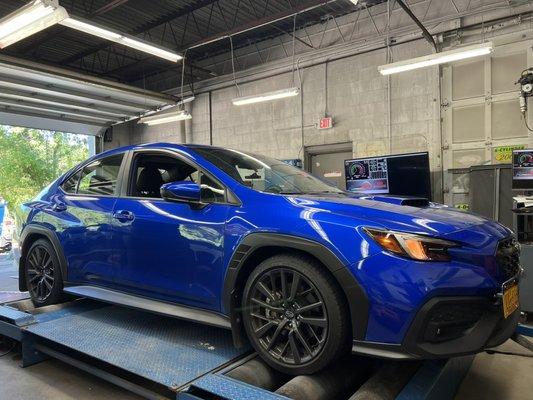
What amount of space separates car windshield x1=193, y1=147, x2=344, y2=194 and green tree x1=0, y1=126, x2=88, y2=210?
15.9 metres

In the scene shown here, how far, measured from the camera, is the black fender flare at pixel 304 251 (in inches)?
72.5

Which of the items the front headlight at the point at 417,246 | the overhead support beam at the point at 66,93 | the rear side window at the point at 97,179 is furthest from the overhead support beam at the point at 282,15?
the front headlight at the point at 417,246

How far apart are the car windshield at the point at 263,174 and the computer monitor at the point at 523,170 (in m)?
4.15

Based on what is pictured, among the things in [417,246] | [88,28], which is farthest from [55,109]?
[417,246]

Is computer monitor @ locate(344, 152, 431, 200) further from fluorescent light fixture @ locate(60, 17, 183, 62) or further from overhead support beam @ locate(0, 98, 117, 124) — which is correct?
overhead support beam @ locate(0, 98, 117, 124)

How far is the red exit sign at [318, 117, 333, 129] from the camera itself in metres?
8.68

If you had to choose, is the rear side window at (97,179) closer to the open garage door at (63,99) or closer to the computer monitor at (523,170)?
the open garage door at (63,99)

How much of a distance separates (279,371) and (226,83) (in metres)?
9.06

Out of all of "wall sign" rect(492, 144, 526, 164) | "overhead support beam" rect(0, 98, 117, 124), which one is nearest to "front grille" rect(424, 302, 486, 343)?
"wall sign" rect(492, 144, 526, 164)

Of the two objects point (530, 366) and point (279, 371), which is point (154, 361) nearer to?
point (279, 371)

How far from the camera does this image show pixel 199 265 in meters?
2.38

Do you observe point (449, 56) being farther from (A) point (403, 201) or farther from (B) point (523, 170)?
(A) point (403, 201)

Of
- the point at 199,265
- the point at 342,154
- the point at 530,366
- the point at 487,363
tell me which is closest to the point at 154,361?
the point at 199,265

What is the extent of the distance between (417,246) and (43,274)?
2998mm
